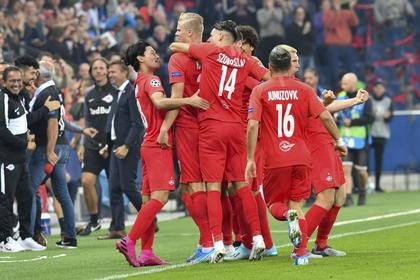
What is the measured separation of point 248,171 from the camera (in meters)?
12.1

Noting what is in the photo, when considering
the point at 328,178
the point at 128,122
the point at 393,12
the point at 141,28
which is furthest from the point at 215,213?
the point at 393,12

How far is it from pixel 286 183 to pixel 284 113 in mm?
616

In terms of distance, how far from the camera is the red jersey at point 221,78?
12625 millimetres

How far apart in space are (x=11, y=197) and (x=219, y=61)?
11.7 feet

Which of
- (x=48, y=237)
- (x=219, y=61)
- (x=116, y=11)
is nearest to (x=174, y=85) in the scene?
(x=219, y=61)

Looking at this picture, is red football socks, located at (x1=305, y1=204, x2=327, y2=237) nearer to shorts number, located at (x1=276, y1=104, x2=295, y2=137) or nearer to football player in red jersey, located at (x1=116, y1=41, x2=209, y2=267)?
shorts number, located at (x1=276, y1=104, x2=295, y2=137)

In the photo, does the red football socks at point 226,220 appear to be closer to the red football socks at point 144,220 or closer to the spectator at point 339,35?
the red football socks at point 144,220

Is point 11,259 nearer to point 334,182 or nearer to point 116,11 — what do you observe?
point 334,182

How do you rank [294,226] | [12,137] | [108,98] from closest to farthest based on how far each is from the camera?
[294,226]
[12,137]
[108,98]

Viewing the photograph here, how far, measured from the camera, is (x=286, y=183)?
40.9 feet

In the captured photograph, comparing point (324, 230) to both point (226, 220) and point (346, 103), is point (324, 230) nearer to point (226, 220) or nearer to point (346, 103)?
point (226, 220)

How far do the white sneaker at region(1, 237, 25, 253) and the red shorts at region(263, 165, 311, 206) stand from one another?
12.1 feet

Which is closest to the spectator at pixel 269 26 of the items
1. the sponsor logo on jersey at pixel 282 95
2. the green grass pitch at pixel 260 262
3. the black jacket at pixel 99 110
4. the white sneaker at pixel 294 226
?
the green grass pitch at pixel 260 262

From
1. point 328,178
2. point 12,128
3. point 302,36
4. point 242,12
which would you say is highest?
point 242,12
